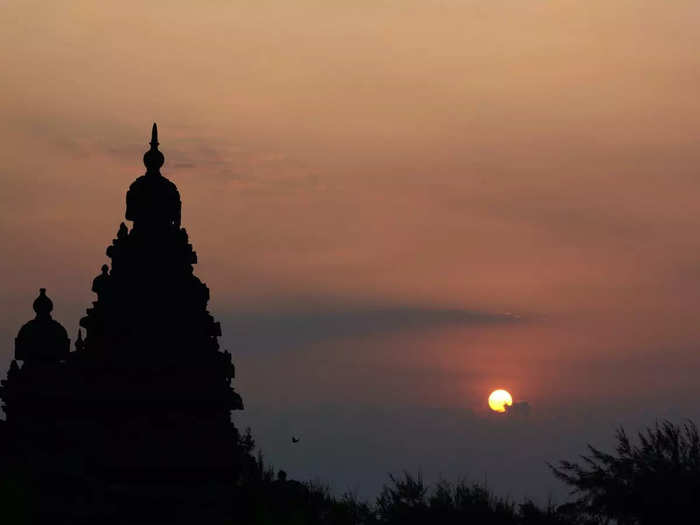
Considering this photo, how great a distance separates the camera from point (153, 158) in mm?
59188

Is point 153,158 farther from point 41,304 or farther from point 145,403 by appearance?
point 41,304

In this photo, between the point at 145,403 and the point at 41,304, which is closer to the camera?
the point at 145,403

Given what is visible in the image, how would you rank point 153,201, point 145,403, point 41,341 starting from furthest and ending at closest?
point 41,341 < point 153,201 < point 145,403

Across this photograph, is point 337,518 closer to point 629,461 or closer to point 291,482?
point 291,482

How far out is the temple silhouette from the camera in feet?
156

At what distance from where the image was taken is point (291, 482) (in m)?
71.5

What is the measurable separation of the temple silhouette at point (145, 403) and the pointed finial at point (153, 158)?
0.11 meters

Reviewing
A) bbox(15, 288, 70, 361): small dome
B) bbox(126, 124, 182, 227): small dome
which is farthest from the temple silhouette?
bbox(15, 288, 70, 361): small dome

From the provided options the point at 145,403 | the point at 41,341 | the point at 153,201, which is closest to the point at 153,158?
the point at 153,201

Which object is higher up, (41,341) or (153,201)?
(41,341)

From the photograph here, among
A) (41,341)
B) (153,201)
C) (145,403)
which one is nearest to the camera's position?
(145,403)

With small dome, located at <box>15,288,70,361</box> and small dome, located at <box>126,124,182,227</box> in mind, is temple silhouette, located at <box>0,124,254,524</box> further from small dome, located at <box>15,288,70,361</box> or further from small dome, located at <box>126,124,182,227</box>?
small dome, located at <box>15,288,70,361</box>

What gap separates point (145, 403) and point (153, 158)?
13083 mm

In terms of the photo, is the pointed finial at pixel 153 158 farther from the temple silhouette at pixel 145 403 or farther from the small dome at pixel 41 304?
the small dome at pixel 41 304
